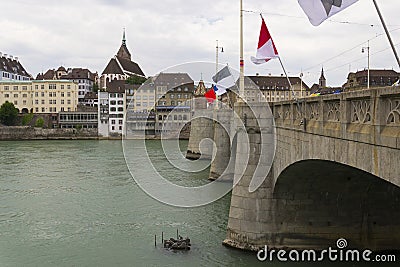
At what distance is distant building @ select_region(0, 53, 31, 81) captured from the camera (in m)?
117

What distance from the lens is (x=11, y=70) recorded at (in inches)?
4801

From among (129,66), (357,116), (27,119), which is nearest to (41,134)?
(27,119)

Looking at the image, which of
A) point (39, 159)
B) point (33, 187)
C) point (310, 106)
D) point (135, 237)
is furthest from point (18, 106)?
point (310, 106)

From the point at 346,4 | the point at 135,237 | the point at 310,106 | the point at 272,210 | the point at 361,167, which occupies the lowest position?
the point at 135,237

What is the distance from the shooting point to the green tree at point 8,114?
308 feet

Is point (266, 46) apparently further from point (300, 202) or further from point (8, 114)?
point (8, 114)

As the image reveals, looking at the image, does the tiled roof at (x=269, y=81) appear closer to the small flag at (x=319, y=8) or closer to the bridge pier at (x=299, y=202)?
the bridge pier at (x=299, y=202)

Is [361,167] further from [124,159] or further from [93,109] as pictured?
[93,109]

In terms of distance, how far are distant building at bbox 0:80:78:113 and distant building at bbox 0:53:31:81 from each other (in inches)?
523

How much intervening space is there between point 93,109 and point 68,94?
7.04 metres

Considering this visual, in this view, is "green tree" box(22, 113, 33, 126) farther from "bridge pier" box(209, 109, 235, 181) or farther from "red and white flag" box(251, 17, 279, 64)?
"red and white flag" box(251, 17, 279, 64)

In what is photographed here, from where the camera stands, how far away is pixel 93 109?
3895 inches

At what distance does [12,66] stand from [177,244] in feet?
388

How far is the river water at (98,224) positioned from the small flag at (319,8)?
30.4 ft
